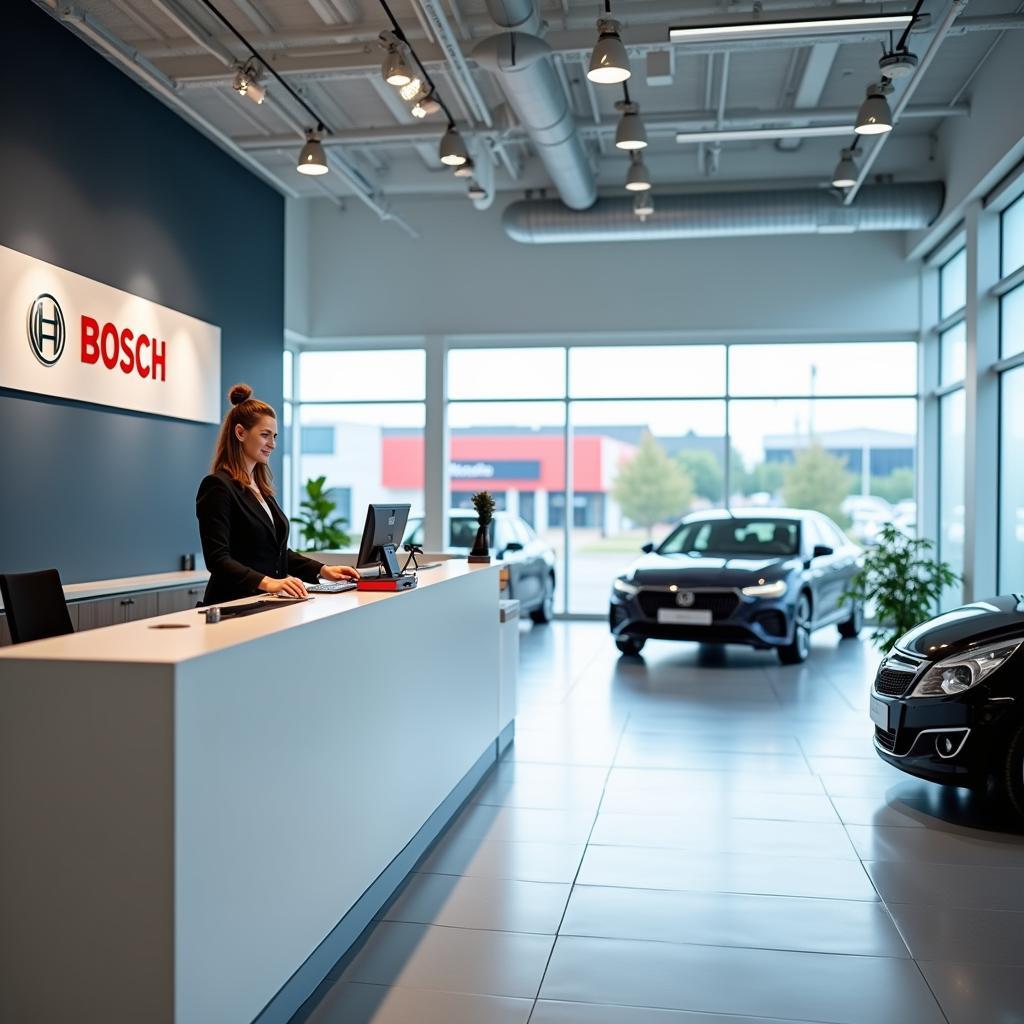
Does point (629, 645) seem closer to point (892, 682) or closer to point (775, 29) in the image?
point (892, 682)

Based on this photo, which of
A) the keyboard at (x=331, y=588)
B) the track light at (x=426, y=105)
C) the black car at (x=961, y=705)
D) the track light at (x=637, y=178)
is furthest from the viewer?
the track light at (x=637, y=178)

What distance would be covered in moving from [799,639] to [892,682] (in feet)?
13.1

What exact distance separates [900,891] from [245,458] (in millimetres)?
2711

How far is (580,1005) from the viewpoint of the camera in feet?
8.75

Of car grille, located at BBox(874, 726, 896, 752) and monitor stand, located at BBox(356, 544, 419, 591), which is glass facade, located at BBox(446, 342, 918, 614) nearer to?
car grille, located at BBox(874, 726, 896, 752)

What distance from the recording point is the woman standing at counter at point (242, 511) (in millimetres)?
3727

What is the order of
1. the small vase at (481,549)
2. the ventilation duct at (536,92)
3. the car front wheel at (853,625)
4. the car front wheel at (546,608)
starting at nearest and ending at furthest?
1. the small vase at (481,549)
2. the ventilation duct at (536,92)
3. the car front wheel at (853,625)
4. the car front wheel at (546,608)

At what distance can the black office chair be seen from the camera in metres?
3.24

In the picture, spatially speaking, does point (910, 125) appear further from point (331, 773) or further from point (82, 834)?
point (82, 834)

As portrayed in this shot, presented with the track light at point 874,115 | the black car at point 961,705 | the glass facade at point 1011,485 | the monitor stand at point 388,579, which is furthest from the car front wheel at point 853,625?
the monitor stand at point 388,579

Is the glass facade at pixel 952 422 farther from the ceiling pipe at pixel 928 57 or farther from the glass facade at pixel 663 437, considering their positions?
the ceiling pipe at pixel 928 57

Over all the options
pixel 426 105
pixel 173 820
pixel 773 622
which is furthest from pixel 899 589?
pixel 173 820

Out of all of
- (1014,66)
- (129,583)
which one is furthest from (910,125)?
(129,583)

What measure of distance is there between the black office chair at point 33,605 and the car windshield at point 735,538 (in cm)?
624
